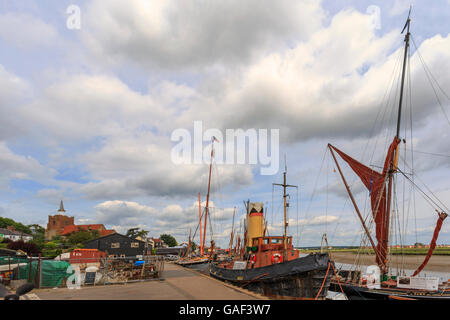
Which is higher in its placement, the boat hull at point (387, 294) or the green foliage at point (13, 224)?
the boat hull at point (387, 294)

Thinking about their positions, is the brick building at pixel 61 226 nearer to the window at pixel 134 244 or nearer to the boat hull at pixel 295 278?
the window at pixel 134 244

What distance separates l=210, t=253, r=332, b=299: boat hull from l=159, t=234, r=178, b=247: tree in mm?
140741

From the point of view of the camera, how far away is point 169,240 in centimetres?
15550

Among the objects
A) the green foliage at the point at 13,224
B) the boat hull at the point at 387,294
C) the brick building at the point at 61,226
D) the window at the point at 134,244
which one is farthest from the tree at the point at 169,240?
the boat hull at the point at 387,294

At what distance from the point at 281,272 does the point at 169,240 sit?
144761 mm

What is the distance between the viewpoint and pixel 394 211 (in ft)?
81.7

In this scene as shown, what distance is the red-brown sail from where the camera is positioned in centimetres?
2517

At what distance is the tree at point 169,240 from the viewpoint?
155 metres
